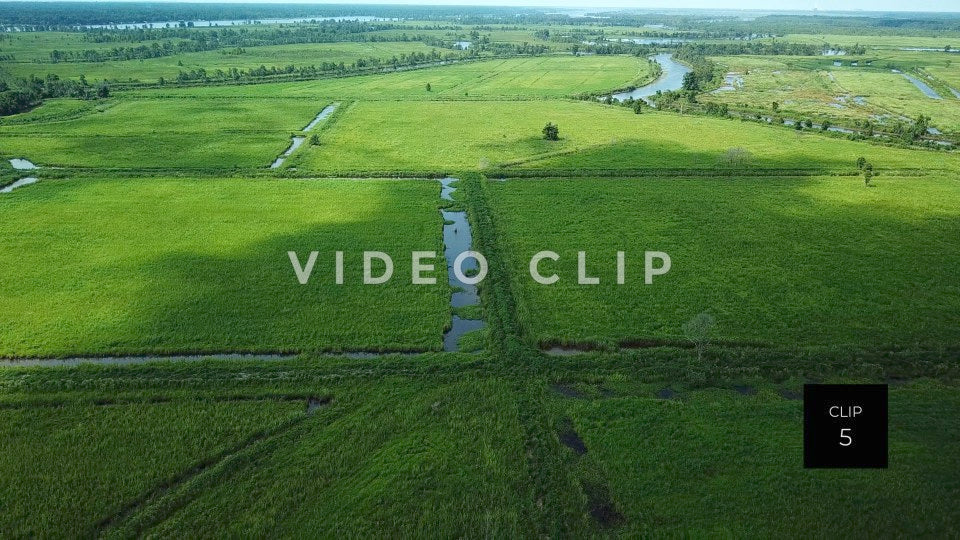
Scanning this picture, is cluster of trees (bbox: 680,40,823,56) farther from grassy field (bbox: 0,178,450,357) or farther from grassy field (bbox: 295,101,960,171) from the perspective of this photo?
grassy field (bbox: 0,178,450,357)

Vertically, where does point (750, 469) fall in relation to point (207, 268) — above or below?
below

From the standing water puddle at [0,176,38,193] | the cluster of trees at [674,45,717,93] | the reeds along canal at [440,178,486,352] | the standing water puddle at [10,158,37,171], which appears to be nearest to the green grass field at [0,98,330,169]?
the standing water puddle at [10,158,37,171]

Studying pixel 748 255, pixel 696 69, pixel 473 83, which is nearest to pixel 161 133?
pixel 473 83

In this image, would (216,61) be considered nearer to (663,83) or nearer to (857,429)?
(663,83)

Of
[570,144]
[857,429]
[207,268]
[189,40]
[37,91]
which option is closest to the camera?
[857,429]

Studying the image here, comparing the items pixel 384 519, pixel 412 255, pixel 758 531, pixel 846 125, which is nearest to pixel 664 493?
pixel 758 531

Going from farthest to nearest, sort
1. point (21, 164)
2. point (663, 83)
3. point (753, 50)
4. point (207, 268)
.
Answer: point (753, 50) → point (663, 83) → point (21, 164) → point (207, 268)
